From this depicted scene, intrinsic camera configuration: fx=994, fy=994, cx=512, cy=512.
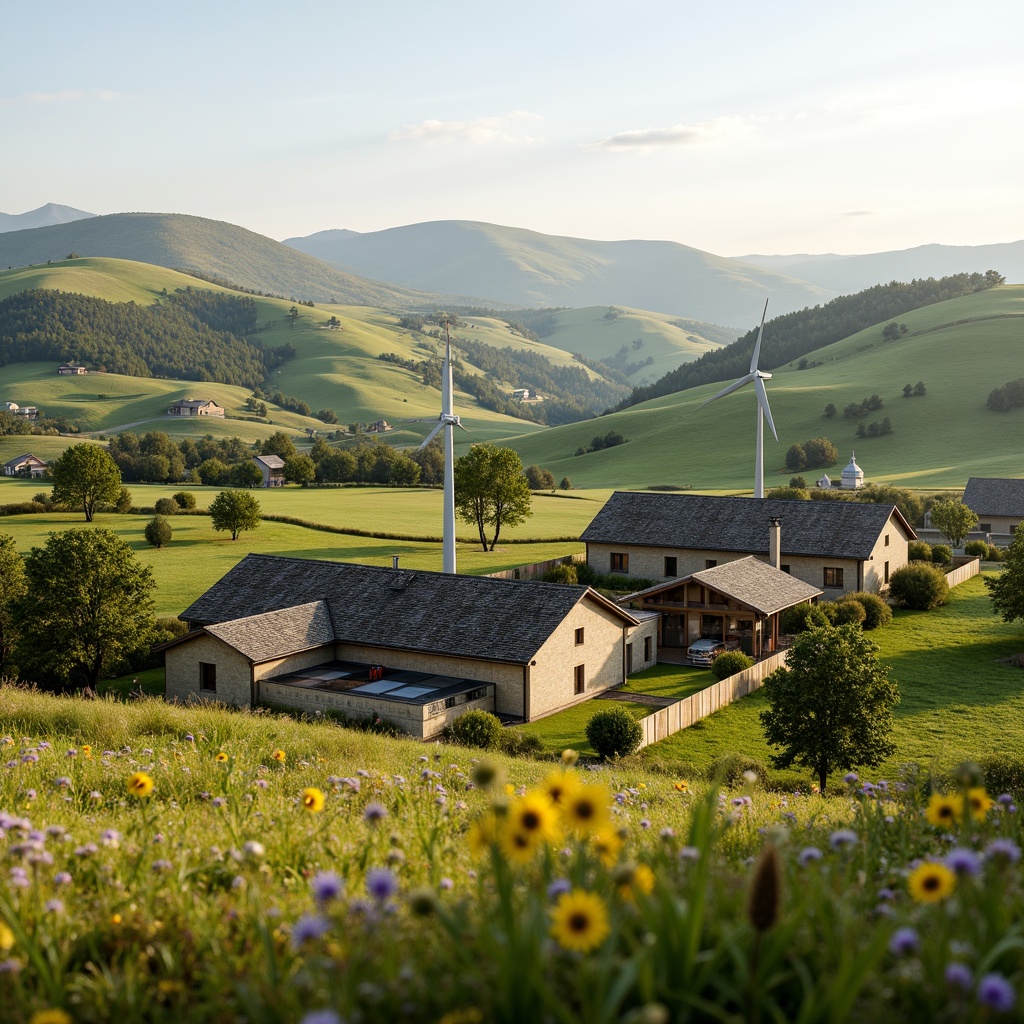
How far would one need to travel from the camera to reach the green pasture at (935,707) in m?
31.6

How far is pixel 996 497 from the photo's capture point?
85.8 meters

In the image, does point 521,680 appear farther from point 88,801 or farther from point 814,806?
point 88,801

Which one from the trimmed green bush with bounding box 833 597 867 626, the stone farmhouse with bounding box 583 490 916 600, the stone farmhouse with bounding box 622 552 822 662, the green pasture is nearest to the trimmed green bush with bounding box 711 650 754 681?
the green pasture

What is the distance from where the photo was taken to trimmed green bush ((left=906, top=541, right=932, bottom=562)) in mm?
68125

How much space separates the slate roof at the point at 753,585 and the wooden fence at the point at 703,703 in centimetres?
419

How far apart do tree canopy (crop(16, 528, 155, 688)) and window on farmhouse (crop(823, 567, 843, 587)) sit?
125ft

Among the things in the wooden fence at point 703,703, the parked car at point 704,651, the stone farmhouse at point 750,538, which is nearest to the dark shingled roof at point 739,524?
the stone farmhouse at point 750,538

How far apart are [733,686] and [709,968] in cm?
3600

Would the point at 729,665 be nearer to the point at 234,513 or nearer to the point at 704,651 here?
the point at 704,651

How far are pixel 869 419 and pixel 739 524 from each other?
312 ft

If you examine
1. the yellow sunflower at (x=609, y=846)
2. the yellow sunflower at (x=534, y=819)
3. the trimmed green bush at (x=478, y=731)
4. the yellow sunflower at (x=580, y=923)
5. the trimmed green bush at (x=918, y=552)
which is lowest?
the trimmed green bush at (x=478, y=731)

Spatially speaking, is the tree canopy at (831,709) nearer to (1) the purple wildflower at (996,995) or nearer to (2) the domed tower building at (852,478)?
(1) the purple wildflower at (996,995)

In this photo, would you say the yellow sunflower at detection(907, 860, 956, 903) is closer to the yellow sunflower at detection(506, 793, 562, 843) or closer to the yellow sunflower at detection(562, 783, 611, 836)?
the yellow sunflower at detection(562, 783, 611, 836)

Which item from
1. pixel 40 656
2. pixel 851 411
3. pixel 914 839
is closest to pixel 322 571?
pixel 40 656
